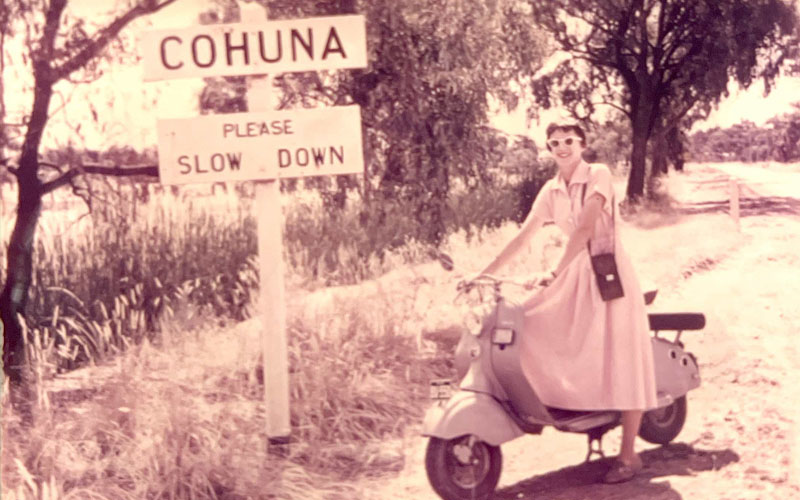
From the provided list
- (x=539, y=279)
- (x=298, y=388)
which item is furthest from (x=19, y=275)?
(x=539, y=279)

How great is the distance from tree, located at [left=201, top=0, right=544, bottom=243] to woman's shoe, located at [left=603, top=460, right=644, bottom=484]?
93 cm

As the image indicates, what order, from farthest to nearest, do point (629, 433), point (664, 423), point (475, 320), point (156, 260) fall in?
point (156, 260), point (664, 423), point (629, 433), point (475, 320)

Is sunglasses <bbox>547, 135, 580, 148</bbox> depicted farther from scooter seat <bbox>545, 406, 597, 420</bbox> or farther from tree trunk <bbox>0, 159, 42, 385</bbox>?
tree trunk <bbox>0, 159, 42, 385</bbox>

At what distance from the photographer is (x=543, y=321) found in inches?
119

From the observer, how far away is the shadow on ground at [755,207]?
3.23 m

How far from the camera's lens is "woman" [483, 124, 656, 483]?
9.83 ft

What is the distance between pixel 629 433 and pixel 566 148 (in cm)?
91

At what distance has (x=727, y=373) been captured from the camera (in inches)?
126

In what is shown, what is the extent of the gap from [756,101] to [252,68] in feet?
5.38

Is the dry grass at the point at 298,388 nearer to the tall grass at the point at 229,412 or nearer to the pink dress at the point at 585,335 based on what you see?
the tall grass at the point at 229,412

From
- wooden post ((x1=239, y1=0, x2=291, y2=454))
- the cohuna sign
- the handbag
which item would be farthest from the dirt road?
the cohuna sign

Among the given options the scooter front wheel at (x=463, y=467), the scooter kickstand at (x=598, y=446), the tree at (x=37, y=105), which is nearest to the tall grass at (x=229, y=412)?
the scooter front wheel at (x=463, y=467)

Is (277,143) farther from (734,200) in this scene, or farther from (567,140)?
(734,200)

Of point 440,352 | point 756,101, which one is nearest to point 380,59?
point 440,352
